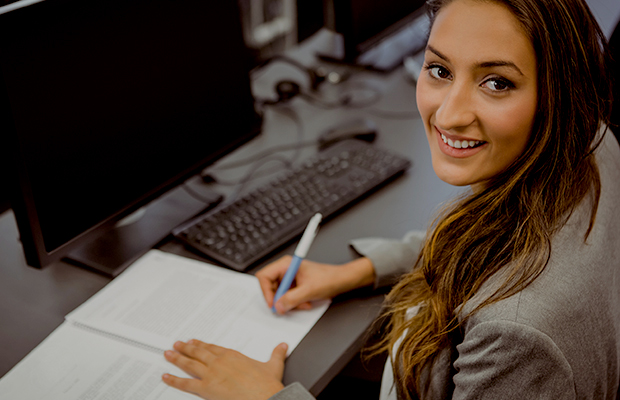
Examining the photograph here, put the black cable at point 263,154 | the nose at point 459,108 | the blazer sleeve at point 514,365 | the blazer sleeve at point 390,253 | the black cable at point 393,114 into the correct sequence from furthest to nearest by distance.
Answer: the black cable at point 393,114 → the black cable at point 263,154 → the blazer sleeve at point 390,253 → the nose at point 459,108 → the blazer sleeve at point 514,365

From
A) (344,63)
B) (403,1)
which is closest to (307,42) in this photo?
(344,63)

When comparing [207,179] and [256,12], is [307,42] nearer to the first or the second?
[207,179]

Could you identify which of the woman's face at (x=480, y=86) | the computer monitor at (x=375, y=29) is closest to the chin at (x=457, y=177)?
the woman's face at (x=480, y=86)

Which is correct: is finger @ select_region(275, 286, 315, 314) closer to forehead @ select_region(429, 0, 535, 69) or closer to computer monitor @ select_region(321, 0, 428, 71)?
forehead @ select_region(429, 0, 535, 69)

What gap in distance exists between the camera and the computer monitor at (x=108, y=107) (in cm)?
82

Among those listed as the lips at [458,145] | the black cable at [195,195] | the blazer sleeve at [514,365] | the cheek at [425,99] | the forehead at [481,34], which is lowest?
the black cable at [195,195]

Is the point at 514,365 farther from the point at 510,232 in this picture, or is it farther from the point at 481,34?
the point at 481,34

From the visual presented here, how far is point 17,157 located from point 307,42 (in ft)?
3.99

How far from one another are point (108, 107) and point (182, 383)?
47cm

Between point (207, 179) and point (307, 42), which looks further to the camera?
point (307, 42)

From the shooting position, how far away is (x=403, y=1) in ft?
5.43

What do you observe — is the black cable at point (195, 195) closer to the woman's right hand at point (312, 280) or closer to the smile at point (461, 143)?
the woman's right hand at point (312, 280)

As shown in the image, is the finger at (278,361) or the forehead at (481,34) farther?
the finger at (278,361)

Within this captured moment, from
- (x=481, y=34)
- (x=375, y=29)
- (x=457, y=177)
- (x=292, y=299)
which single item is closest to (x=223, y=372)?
(x=292, y=299)
